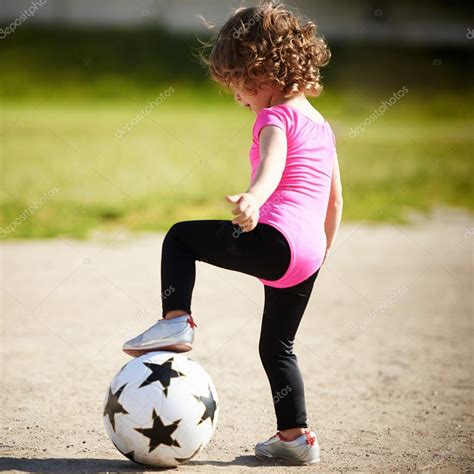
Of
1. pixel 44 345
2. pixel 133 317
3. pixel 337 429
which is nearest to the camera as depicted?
pixel 337 429

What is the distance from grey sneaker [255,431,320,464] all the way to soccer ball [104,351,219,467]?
1.02ft

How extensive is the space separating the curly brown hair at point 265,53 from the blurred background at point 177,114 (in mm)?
6268

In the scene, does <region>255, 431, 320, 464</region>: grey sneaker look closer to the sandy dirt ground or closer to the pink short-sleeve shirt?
the sandy dirt ground

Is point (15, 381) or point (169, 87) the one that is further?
point (169, 87)

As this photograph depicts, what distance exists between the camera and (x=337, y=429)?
12.9 feet

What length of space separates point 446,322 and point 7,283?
3.68m

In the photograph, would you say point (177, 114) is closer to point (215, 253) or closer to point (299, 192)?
point (299, 192)

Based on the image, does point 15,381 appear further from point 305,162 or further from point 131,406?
point 305,162

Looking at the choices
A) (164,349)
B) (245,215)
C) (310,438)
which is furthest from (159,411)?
(245,215)

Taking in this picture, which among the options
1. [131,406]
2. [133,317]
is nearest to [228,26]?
[131,406]

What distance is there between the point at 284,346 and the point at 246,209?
2.65 ft

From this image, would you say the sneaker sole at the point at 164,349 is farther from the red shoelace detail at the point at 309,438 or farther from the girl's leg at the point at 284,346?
the red shoelace detail at the point at 309,438

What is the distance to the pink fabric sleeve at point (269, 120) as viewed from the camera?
302 centimetres

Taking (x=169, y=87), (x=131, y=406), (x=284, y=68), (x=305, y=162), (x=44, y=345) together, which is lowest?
(x=169, y=87)
